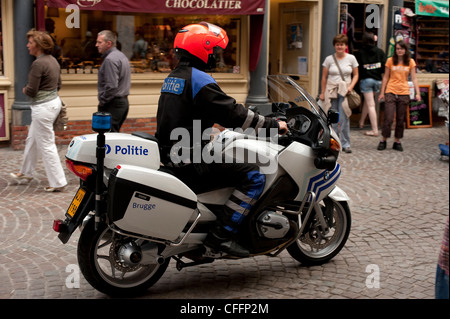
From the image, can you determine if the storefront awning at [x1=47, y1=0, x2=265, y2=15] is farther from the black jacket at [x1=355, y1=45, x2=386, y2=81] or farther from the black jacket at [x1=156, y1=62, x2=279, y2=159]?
the black jacket at [x1=156, y1=62, x2=279, y2=159]

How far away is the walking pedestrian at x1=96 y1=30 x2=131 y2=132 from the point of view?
313 inches

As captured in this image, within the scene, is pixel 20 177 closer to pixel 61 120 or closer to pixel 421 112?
pixel 61 120

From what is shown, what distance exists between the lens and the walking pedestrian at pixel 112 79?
26.1 ft

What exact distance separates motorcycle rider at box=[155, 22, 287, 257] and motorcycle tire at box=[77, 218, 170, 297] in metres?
0.50

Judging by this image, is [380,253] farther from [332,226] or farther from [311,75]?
[311,75]

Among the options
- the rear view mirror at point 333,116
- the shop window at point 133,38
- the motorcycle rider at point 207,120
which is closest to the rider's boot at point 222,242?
the motorcycle rider at point 207,120

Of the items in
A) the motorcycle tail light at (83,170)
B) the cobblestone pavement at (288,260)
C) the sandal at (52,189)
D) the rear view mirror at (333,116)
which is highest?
the rear view mirror at (333,116)

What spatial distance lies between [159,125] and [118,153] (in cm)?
43

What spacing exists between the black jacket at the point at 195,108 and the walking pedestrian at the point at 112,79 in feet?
12.4

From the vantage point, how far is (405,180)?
841 cm

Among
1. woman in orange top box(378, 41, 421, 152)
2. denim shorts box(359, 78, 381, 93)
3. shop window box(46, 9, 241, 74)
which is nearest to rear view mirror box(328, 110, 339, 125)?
woman in orange top box(378, 41, 421, 152)

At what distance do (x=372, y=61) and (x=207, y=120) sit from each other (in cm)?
825

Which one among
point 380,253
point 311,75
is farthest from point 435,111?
point 380,253

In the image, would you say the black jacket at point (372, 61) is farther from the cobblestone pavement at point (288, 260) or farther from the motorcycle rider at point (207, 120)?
the motorcycle rider at point (207, 120)
